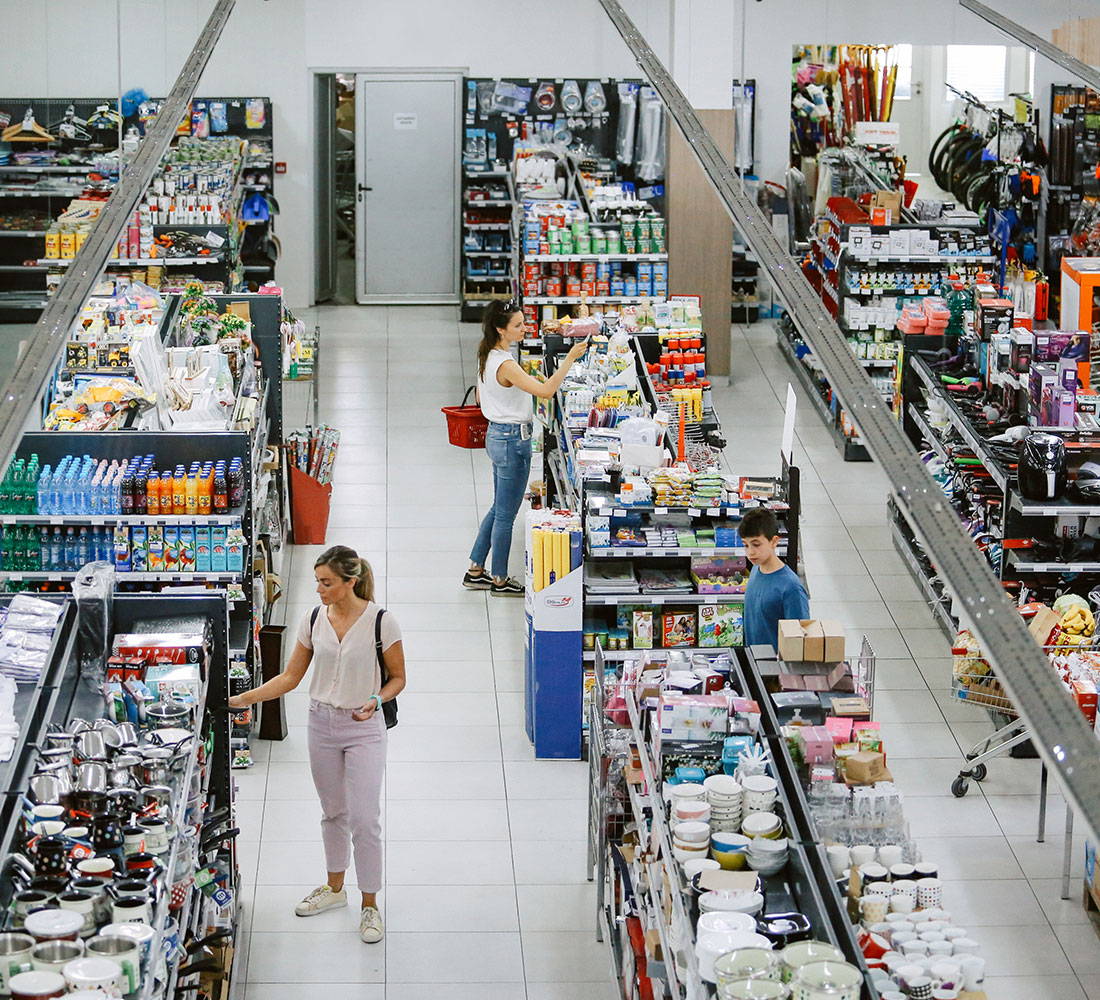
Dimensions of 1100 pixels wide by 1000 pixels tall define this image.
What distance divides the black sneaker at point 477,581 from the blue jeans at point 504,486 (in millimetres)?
76

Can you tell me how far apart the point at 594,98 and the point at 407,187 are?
2.09 meters

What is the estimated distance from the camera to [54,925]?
4738 millimetres

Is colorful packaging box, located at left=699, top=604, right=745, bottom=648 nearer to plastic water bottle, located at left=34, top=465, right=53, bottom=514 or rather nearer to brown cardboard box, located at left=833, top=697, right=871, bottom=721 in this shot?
brown cardboard box, located at left=833, top=697, right=871, bottom=721

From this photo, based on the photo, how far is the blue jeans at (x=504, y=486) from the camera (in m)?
10.3

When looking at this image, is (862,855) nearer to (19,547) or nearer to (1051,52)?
(19,547)

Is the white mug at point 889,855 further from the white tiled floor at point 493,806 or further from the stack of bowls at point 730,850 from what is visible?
the white tiled floor at point 493,806

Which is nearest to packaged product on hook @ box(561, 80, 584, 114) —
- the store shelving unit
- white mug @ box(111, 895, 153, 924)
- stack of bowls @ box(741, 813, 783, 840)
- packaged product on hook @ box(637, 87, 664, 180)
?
packaged product on hook @ box(637, 87, 664, 180)

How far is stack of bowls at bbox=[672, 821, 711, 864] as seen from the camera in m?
5.27

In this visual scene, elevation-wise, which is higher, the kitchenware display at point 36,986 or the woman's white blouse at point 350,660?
the woman's white blouse at point 350,660

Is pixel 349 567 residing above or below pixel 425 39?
below

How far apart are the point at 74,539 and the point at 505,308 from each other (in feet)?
9.29

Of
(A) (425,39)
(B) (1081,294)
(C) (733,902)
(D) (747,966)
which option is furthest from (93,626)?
(A) (425,39)

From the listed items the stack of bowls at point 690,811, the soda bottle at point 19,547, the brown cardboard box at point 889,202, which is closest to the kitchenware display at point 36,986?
the stack of bowls at point 690,811

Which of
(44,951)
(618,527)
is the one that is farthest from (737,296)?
(44,951)
